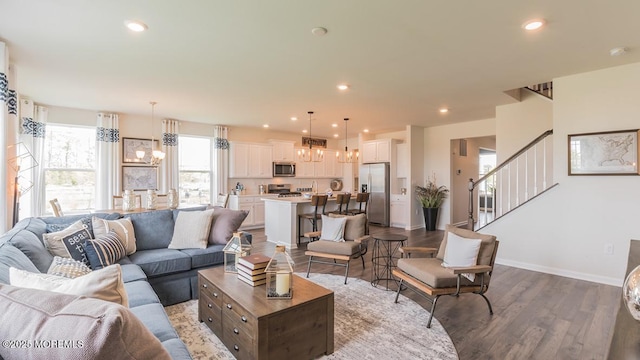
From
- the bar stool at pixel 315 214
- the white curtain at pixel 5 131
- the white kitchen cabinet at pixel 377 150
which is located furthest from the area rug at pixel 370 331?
the white kitchen cabinet at pixel 377 150

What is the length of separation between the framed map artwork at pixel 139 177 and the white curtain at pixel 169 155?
0.59ft

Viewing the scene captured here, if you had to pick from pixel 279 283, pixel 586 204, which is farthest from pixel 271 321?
pixel 586 204

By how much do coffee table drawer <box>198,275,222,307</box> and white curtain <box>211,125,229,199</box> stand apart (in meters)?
5.13

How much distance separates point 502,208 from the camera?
213 inches

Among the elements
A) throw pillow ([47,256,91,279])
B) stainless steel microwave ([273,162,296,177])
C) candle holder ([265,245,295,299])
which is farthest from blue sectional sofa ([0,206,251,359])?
stainless steel microwave ([273,162,296,177])

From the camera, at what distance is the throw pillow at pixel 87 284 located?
46.1 inches

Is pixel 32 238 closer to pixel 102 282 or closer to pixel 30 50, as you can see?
pixel 102 282

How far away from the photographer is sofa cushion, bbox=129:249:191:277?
9.89 feet

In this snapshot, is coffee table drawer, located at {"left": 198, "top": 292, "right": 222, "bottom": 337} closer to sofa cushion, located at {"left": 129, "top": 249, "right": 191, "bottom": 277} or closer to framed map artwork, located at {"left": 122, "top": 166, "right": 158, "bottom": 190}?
sofa cushion, located at {"left": 129, "top": 249, "right": 191, "bottom": 277}

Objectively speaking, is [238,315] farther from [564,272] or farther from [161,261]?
[564,272]

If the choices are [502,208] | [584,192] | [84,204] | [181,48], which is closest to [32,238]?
[181,48]

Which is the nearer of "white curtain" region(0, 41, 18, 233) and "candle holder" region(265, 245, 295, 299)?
"candle holder" region(265, 245, 295, 299)

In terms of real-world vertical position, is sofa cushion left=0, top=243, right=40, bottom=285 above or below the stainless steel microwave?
below

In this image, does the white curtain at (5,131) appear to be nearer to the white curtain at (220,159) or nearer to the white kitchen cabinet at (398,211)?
the white curtain at (220,159)
